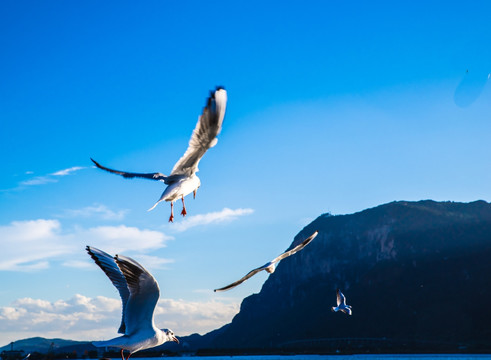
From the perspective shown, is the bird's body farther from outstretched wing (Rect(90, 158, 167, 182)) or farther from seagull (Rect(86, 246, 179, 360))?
outstretched wing (Rect(90, 158, 167, 182))

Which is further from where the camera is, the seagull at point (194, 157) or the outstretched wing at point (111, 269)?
the seagull at point (194, 157)

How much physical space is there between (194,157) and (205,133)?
4.18ft

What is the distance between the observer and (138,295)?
12914 mm

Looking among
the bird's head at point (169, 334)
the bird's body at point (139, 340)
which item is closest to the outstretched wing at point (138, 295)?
the bird's body at point (139, 340)

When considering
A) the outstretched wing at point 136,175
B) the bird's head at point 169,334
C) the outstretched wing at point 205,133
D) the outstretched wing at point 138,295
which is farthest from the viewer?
the outstretched wing at point 136,175

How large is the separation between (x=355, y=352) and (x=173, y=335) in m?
193

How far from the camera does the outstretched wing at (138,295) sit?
12.3 metres

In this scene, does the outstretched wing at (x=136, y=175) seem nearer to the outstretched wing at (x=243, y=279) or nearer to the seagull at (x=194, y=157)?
the seagull at (x=194, y=157)

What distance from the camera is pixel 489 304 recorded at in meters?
197

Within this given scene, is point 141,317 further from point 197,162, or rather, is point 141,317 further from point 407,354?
point 407,354

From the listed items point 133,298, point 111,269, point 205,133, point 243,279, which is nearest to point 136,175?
point 205,133

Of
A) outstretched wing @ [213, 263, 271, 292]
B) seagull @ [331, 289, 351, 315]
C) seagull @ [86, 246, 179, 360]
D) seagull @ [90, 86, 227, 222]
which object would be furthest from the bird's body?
seagull @ [331, 289, 351, 315]

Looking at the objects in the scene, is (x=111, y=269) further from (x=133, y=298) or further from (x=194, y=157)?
(x=194, y=157)

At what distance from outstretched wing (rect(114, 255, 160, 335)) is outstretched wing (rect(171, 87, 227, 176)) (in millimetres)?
4228
